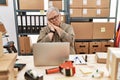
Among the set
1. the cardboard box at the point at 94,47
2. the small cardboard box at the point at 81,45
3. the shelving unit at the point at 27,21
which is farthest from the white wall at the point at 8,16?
the cardboard box at the point at 94,47

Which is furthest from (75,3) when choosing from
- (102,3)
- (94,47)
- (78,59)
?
(78,59)

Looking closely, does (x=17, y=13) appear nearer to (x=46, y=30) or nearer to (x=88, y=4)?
(x=46, y=30)

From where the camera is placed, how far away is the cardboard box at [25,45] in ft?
10.1

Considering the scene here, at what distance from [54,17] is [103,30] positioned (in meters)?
1.15

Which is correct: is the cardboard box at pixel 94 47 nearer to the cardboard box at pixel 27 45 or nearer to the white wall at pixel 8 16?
the cardboard box at pixel 27 45

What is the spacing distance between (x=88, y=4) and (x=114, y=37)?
2.63 ft

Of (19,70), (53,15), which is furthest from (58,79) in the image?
(53,15)

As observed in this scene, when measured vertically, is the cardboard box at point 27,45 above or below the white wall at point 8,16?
below

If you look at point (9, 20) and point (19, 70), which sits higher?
point (9, 20)

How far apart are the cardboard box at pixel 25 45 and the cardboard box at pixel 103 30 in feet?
4.09

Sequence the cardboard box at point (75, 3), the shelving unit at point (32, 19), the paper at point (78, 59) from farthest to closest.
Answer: the shelving unit at point (32, 19) → the cardboard box at point (75, 3) → the paper at point (78, 59)

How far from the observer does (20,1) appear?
293cm

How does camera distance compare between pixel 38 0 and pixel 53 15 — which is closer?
pixel 53 15

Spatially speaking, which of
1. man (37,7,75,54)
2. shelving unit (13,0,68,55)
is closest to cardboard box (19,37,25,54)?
shelving unit (13,0,68,55)
